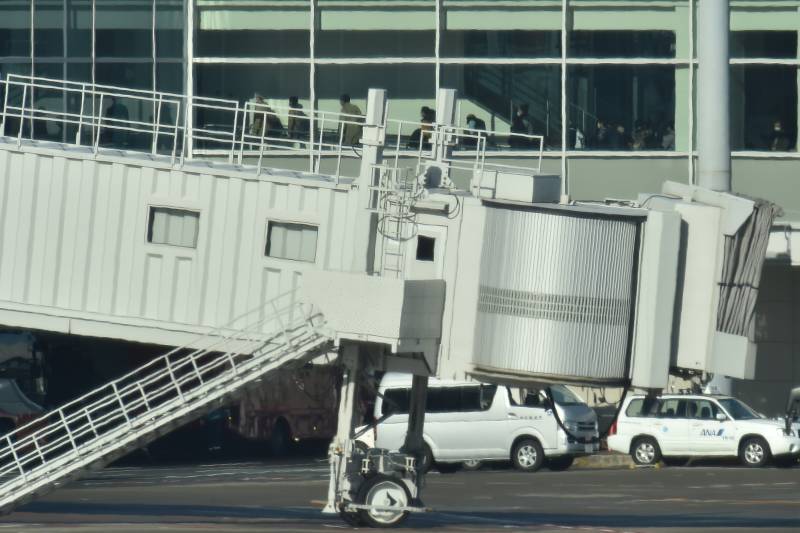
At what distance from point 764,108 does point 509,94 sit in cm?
656

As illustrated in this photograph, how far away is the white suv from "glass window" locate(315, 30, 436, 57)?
34.8 feet

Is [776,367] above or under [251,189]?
under

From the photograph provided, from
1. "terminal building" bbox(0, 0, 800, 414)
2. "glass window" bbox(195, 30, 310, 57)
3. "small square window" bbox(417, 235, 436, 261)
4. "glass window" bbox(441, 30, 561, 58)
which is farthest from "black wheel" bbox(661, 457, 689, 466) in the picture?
"small square window" bbox(417, 235, 436, 261)

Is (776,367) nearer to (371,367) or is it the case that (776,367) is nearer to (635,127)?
(635,127)

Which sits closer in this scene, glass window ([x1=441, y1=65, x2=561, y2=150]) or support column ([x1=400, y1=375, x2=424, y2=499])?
support column ([x1=400, y1=375, x2=424, y2=499])

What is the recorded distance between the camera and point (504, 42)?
140 ft

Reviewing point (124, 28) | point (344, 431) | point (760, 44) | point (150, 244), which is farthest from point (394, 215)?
point (760, 44)

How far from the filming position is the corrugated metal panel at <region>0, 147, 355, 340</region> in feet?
77.4

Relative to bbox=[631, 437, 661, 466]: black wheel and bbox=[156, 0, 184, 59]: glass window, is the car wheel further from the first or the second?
bbox=[156, 0, 184, 59]: glass window

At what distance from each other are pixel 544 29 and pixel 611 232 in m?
20.9

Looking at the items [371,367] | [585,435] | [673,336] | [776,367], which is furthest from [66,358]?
[673,336]

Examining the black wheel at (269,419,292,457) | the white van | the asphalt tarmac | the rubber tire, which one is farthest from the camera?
the black wheel at (269,419,292,457)

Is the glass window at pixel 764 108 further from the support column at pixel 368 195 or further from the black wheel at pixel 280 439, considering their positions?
the support column at pixel 368 195

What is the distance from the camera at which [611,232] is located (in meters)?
22.5
